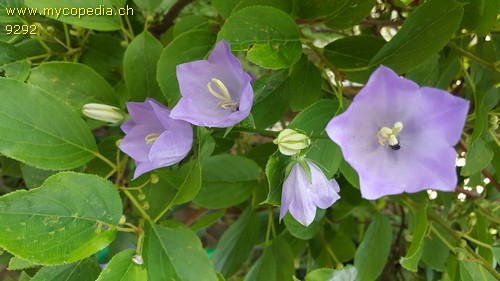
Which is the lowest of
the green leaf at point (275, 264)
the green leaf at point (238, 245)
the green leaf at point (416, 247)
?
the green leaf at point (238, 245)

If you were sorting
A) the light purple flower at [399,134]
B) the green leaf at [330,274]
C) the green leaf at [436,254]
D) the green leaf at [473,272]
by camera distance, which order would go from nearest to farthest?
the light purple flower at [399,134]
the green leaf at [330,274]
the green leaf at [473,272]
the green leaf at [436,254]

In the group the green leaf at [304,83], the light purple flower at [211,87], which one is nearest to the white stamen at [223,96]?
the light purple flower at [211,87]

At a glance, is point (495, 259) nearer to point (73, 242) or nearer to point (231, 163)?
point (231, 163)

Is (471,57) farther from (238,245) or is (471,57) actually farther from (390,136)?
(238,245)

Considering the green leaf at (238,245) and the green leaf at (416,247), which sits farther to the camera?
the green leaf at (238,245)

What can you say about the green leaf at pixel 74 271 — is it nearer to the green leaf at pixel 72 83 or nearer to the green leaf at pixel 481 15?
the green leaf at pixel 72 83

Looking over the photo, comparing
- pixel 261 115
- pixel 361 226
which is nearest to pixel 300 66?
pixel 261 115

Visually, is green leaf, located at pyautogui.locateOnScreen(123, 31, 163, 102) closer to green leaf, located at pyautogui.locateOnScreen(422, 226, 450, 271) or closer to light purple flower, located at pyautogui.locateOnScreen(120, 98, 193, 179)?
light purple flower, located at pyautogui.locateOnScreen(120, 98, 193, 179)
